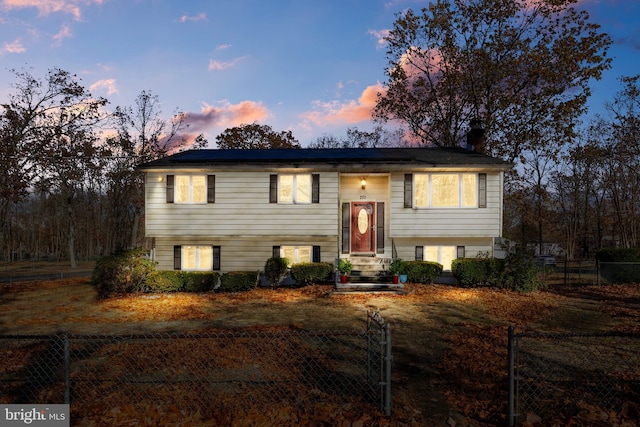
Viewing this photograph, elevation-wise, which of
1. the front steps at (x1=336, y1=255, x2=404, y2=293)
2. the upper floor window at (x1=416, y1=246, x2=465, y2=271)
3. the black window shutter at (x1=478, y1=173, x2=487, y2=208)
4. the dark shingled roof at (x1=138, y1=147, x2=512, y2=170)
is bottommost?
the front steps at (x1=336, y1=255, x2=404, y2=293)

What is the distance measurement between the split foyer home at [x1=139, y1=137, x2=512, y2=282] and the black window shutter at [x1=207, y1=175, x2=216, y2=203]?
0.16 ft

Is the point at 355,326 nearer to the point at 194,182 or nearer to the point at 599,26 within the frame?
the point at 194,182

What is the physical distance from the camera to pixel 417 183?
17.7 metres

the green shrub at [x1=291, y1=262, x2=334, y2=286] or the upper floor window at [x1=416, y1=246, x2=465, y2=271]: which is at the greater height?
the upper floor window at [x1=416, y1=246, x2=465, y2=271]

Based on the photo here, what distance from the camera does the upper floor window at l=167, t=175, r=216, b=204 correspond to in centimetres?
1788

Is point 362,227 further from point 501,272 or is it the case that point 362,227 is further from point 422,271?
point 501,272

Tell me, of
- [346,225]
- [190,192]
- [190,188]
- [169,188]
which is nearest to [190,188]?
[190,188]

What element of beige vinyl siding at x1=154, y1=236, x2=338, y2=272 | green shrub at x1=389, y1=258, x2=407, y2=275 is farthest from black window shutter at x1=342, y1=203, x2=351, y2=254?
beige vinyl siding at x1=154, y1=236, x2=338, y2=272

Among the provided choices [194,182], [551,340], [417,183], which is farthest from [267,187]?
[551,340]

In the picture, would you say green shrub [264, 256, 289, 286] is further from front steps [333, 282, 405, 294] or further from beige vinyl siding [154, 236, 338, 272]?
front steps [333, 282, 405, 294]

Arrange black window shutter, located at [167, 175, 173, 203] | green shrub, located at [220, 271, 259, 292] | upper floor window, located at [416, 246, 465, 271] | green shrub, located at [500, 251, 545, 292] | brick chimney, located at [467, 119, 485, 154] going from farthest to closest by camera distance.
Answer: brick chimney, located at [467, 119, 485, 154], upper floor window, located at [416, 246, 465, 271], black window shutter, located at [167, 175, 173, 203], green shrub, located at [220, 271, 259, 292], green shrub, located at [500, 251, 545, 292]

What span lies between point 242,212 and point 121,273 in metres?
5.83

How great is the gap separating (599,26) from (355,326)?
2532cm

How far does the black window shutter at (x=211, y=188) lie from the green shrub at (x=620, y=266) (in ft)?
62.5
